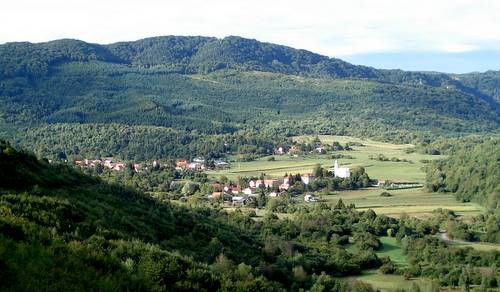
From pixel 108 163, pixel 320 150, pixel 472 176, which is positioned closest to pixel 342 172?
pixel 472 176

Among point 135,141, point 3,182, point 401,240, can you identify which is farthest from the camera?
point 135,141

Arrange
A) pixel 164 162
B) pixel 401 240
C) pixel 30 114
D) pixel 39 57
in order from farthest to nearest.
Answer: pixel 39 57 → pixel 30 114 → pixel 164 162 → pixel 401 240

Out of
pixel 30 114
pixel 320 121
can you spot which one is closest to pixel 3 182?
pixel 30 114

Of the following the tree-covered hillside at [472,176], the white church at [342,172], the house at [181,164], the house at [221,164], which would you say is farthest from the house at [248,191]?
the house at [221,164]

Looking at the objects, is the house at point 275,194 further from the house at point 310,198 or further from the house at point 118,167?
the house at point 118,167

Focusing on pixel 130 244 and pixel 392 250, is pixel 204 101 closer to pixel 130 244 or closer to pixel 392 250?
pixel 392 250

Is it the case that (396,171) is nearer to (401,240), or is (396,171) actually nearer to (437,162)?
(437,162)

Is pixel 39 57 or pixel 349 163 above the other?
pixel 39 57

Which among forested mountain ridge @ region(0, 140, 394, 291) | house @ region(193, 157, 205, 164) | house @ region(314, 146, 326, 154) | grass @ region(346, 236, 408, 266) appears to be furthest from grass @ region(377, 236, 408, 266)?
house @ region(314, 146, 326, 154)
